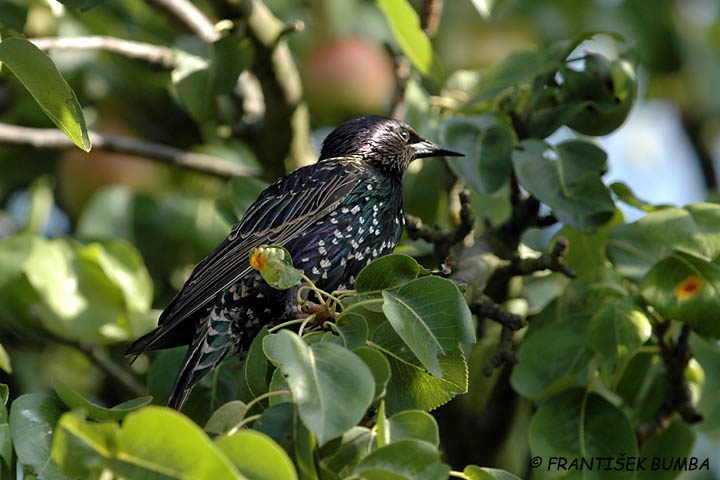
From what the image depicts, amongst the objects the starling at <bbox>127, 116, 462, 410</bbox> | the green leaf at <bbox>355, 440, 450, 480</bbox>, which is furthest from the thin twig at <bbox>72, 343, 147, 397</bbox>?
the green leaf at <bbox>355, 440, 450, 480</bbox>

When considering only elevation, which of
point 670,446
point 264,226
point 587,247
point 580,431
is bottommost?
point 670,446

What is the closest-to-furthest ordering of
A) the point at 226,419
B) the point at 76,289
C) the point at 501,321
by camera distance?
the point at 226,419
the point at 501,321
the point at 76,289

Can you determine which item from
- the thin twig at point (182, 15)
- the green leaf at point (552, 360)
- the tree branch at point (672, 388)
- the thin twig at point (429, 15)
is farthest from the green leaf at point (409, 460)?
the thin twig at point (182, 15)

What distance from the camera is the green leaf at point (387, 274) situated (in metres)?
2.55

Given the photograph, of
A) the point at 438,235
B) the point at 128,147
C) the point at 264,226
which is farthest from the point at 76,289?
the point at 438,235

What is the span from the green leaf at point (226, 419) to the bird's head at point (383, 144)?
153cm

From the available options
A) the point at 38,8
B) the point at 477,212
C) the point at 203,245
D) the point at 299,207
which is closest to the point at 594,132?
the point at 477,212

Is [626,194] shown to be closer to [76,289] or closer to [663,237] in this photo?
[663,237]

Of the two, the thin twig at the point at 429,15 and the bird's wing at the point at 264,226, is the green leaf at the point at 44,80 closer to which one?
the bird's wing at the point at 264,226

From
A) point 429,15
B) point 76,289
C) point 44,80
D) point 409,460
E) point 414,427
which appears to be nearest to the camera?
point 409,460

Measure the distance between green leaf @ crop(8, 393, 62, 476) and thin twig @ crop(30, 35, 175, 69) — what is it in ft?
4.91

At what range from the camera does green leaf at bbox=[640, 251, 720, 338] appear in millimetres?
3037

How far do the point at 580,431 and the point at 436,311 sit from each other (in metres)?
0.90

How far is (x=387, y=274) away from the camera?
2.57 metres
